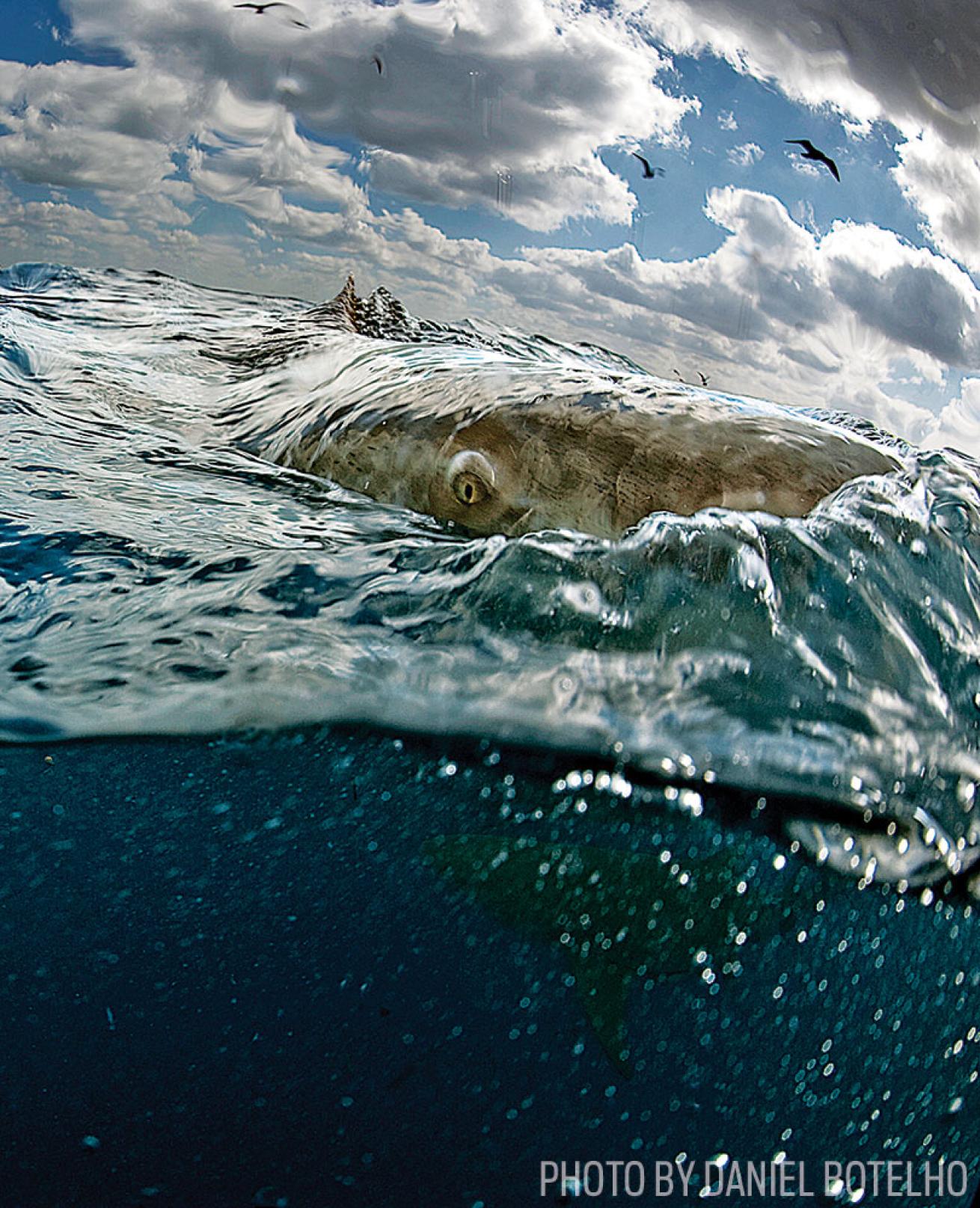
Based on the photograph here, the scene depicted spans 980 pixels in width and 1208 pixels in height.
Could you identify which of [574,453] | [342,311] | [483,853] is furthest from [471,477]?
[342,311]

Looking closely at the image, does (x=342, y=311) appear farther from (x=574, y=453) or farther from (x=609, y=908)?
(x=609, y=908)

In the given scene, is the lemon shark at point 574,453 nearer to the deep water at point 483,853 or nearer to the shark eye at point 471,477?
the shark eye at point 471,477

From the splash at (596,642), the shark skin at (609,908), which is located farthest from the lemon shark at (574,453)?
the shark skin at (609,908)

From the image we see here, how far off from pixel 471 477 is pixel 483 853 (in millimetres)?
1528

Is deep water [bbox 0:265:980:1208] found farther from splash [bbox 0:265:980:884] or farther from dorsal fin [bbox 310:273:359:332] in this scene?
dorsal fin [bbox 310:273:359:332]

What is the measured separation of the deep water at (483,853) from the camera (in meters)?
1.51

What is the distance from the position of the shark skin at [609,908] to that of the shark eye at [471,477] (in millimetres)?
1430

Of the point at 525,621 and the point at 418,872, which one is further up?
the point at 525,621

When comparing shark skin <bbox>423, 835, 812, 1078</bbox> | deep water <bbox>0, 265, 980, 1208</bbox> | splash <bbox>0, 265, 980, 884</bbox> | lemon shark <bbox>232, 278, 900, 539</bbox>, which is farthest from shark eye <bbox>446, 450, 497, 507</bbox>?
shark skin <bbox>423, 835, 812, 1078</bbox>

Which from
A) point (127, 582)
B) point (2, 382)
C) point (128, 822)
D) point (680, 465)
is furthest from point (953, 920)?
point (2, 382)

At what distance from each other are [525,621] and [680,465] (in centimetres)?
103

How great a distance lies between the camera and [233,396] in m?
4.97

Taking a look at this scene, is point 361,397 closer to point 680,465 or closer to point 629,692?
point 680,465

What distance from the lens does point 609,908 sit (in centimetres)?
178
